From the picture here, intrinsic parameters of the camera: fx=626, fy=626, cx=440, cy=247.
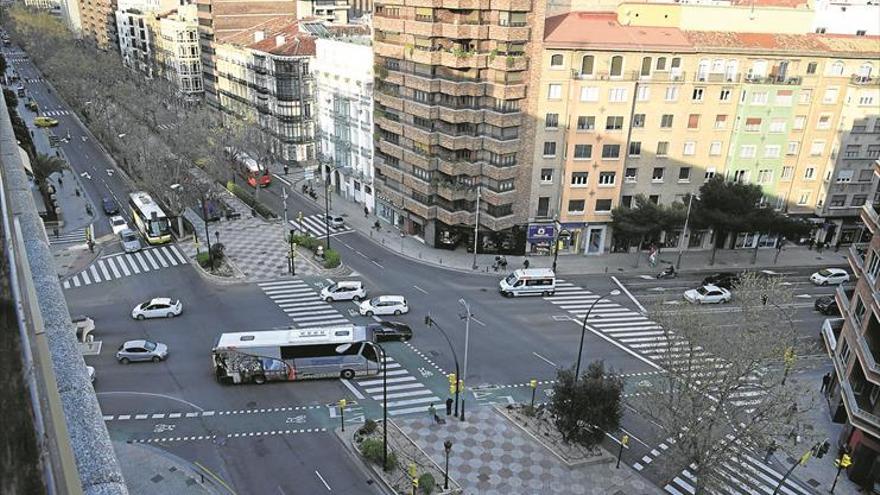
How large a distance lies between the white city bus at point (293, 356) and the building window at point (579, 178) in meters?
30.7

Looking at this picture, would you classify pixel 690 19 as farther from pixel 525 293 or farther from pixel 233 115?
pixel 233 115

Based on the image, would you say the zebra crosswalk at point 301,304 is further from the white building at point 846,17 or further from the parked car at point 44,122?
the parked car at point 44,122

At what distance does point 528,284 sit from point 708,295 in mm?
16375

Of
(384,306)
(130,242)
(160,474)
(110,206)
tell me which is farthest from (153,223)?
(160,474)

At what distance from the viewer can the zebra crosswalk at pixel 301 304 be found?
51.2 metres

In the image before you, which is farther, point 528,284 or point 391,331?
point 528,284

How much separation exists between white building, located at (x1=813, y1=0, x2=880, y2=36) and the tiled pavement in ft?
188

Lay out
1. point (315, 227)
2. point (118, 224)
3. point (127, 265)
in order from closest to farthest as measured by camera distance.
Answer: point (127, 265) → point (118, 224) → point (315, 227)

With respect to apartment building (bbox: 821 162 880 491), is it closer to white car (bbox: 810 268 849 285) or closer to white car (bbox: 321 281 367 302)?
white car (bbox: 810 268 849 285)

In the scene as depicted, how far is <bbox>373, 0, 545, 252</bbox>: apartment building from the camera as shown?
5875cm

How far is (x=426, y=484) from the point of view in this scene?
32656mm

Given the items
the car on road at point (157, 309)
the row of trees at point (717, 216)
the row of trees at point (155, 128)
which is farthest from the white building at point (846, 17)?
the car on road at point (157, 309)

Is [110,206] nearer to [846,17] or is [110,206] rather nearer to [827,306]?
[827,306]

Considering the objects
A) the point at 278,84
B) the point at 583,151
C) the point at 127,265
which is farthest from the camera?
the point at 278,84
